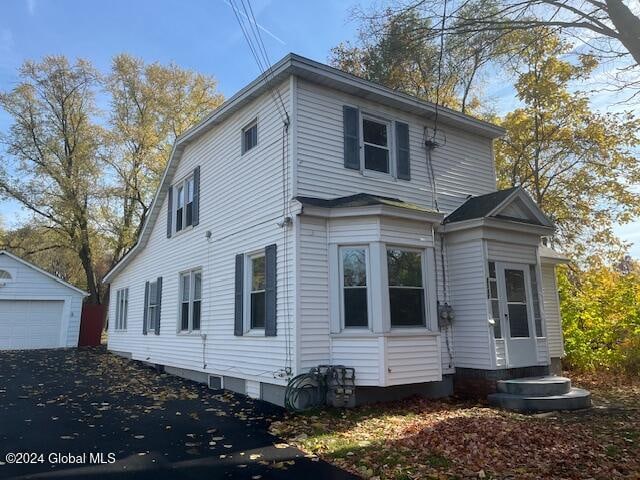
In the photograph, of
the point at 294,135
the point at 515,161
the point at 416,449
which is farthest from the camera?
the point at 515,161

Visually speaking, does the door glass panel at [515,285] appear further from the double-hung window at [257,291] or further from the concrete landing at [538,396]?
the double-hung window at [257,291]

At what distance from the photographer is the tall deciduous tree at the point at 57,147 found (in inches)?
1041

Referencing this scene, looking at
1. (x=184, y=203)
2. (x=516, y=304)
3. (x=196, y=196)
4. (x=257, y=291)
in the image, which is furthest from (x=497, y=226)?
(x=184, y=203)

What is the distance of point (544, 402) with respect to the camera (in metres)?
8.03

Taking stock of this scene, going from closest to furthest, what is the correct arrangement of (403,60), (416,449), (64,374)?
(416,449), (403,60), (64,374)

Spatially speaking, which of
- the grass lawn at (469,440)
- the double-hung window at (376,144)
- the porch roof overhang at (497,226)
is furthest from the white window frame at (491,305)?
the double-hung window at (376,144)

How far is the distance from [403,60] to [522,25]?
8.18ft

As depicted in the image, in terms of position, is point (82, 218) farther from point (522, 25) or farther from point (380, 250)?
point (522, 25)

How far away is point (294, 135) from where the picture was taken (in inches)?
347

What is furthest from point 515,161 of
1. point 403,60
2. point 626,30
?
point 626,30

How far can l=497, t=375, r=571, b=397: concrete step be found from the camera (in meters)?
8.41

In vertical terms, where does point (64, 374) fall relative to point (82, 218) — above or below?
below

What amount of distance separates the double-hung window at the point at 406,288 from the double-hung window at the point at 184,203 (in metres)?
6.49

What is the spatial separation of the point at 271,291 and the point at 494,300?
4574mm
